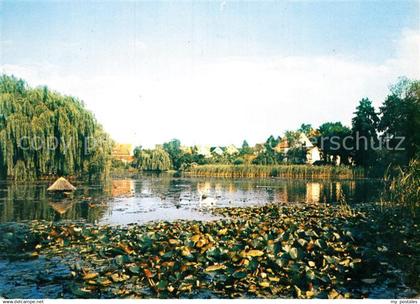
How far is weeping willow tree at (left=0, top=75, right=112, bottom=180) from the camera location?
1567 cm

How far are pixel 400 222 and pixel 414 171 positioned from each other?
1020 mm

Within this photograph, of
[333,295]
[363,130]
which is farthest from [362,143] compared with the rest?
[333,295]

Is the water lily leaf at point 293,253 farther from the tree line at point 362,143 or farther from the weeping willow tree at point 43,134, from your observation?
the weeping willow tree at point 43,134

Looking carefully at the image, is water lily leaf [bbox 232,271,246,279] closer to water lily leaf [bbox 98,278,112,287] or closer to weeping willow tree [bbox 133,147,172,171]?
Answer: water lily leaf [bbox 98,278,112,287]

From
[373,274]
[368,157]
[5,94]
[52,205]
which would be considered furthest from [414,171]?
[368,157]

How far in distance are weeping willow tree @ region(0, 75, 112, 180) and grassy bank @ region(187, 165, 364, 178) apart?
1468 centimetres

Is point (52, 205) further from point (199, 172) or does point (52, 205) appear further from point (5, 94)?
point (199, 172)

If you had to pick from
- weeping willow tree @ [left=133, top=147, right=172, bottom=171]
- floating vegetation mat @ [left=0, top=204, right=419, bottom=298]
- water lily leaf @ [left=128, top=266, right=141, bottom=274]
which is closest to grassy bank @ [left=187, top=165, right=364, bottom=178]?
weeping willow tree @ [left=133, top=147, right=172, bottom=171]

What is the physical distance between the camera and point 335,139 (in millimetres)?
34344

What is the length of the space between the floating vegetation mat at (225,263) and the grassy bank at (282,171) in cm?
2354

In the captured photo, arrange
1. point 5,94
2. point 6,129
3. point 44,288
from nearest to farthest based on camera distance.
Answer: point 44,288, point 6,129, point 5,94

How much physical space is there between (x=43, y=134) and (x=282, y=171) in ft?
64.9

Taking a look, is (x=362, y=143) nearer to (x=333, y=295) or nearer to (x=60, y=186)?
(x=60, y=186)

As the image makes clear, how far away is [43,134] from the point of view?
54.2 ft
